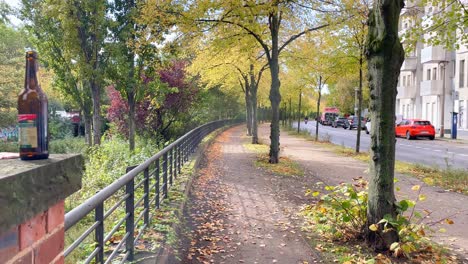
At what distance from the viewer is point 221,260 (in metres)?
5.21

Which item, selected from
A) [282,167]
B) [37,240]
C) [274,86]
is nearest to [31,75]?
[37,240]

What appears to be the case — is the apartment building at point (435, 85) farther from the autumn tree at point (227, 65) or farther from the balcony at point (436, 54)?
the autumn tree at point (227, 65)

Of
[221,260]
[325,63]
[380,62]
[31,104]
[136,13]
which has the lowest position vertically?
[221,260]

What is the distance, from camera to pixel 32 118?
183cm

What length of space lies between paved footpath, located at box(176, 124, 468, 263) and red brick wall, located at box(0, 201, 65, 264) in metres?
3.42

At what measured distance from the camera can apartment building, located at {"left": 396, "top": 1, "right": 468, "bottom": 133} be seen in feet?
119

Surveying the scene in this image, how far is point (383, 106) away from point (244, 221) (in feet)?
9.47

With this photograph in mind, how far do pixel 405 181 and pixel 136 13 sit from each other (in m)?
10.1

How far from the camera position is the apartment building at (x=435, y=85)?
36.3 metres

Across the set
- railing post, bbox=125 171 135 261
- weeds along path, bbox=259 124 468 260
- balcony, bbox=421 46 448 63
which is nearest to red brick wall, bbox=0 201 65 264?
railing post, bbox=125 171 135 261

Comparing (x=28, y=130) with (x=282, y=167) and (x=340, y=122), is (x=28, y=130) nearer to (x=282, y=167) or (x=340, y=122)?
(x=282, y=167)

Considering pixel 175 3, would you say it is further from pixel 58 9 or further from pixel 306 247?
pixel 306 247

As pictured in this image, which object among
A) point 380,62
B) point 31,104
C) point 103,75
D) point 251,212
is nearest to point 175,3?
point 103,75

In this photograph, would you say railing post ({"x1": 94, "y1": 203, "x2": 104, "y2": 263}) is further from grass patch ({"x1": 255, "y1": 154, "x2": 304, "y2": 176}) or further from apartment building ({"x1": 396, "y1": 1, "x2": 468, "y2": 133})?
apartment building ({"x1": 396, "y1": 1, "x2": 468, "y2": 133})
